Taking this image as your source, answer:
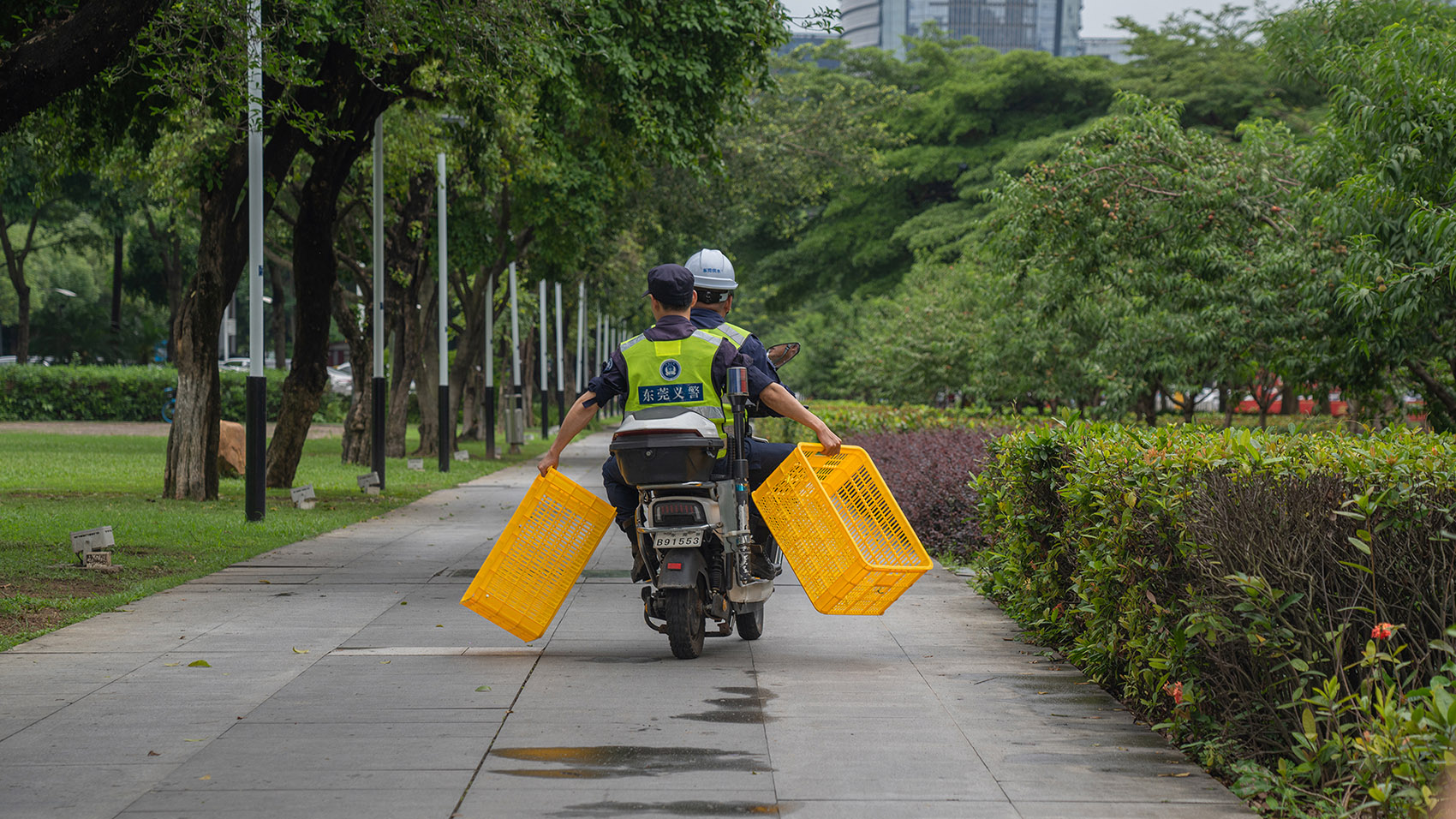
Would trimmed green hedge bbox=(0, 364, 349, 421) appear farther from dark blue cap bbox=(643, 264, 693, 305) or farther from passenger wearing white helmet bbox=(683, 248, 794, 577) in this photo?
dark blue cap bbox=(643, 264, 693, 305)

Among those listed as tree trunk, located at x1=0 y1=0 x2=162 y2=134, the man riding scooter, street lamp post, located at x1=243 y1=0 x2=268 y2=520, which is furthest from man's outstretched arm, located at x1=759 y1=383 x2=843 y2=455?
street lamp post, located at x1=243 y1=0 x2=268 y2=520

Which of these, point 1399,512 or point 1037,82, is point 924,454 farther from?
point 1037,82

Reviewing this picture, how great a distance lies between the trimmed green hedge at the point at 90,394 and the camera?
42.1m

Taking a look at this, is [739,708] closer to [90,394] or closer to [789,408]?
[789,408]

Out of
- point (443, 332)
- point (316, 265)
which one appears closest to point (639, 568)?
point (316, 265)

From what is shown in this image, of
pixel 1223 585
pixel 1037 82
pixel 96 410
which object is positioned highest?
pixel 1037 82

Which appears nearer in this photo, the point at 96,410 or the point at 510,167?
the point at 510,167

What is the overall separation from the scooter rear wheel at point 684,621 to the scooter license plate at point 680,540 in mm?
239

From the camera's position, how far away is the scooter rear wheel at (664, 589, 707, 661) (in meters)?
7.06

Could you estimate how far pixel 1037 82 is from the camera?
4419 centimetres

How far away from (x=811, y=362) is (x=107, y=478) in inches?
1653

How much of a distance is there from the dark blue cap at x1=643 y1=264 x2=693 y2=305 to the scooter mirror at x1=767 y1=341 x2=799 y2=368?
0.52 m

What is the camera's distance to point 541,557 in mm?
7480

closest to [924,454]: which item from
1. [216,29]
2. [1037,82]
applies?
[216,29]
